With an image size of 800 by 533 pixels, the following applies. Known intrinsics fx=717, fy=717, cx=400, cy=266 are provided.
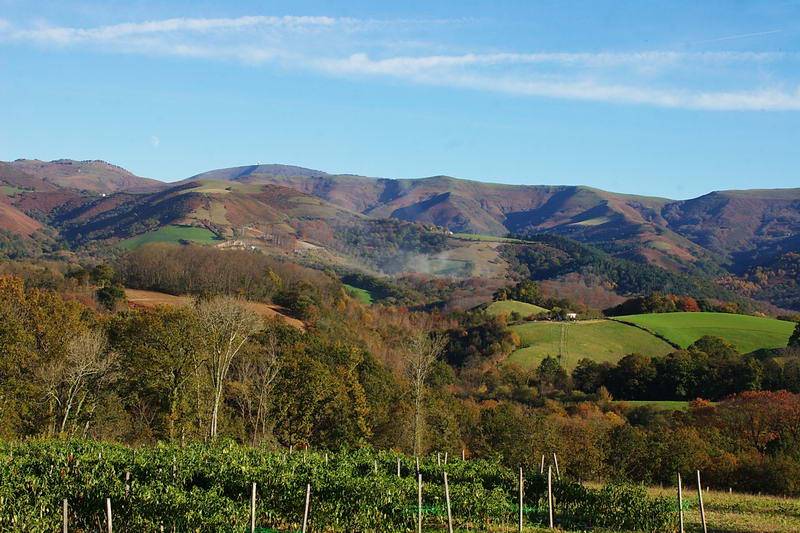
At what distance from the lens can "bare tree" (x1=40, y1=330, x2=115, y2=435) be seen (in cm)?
4375

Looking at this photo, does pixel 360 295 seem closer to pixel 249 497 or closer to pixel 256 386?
pixel 256 386

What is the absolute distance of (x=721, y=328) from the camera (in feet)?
414

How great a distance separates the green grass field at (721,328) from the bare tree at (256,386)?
268ft

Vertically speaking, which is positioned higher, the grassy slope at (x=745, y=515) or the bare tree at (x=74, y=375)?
the bare tree at (x=74, y=375)

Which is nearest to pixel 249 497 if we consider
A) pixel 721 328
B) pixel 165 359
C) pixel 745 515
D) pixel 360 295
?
pixel 745 515

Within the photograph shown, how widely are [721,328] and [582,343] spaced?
26.0 m

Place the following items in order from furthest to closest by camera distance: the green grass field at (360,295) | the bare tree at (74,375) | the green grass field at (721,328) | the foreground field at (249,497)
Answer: the green grass field at (360,295) → the green grass field at (721,328) → the bare tree at (74,375) → the foreground field at (249,497)

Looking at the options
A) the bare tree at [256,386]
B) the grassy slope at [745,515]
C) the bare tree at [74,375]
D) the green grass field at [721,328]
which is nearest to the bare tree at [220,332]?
the bare tree at [256,386]

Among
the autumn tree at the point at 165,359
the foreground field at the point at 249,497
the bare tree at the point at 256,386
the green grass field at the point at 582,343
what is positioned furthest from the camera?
the green grass field at the point at 582,343

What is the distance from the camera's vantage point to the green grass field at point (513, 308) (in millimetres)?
153625

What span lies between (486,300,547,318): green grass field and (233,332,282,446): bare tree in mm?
90706

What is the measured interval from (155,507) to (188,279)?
114 meters

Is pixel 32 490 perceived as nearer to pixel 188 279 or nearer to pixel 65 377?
pixel 65 377

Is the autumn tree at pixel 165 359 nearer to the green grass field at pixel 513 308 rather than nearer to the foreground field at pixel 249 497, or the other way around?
the foreground field at pixel 249 497
